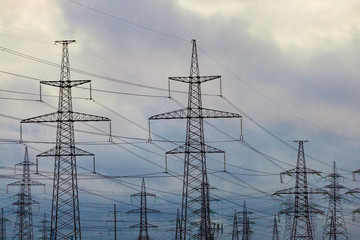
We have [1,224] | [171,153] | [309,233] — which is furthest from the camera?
[1,224]

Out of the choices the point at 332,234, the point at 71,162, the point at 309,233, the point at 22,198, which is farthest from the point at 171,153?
the point at 332,234

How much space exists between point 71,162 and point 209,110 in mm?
12064

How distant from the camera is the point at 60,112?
229 ft

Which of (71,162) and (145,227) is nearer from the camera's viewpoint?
(71,162)

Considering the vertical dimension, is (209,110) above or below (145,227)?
above

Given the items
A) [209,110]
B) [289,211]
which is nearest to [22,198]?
[289,211]

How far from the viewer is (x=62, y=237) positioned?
69438mm

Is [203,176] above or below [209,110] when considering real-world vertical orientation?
below

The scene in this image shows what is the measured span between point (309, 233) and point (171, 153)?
77.4 ft

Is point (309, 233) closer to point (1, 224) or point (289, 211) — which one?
point (289, 211)

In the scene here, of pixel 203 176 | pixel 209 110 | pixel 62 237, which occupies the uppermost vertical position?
pixel 209 110

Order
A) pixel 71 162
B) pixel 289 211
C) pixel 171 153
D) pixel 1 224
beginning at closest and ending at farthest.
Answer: pixel 71 162 → pixel 171 153 → pixel 289 211 → pixel 1 224

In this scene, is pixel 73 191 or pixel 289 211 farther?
pixel 289 211

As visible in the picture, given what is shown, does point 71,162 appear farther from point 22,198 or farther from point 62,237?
point 22,198
